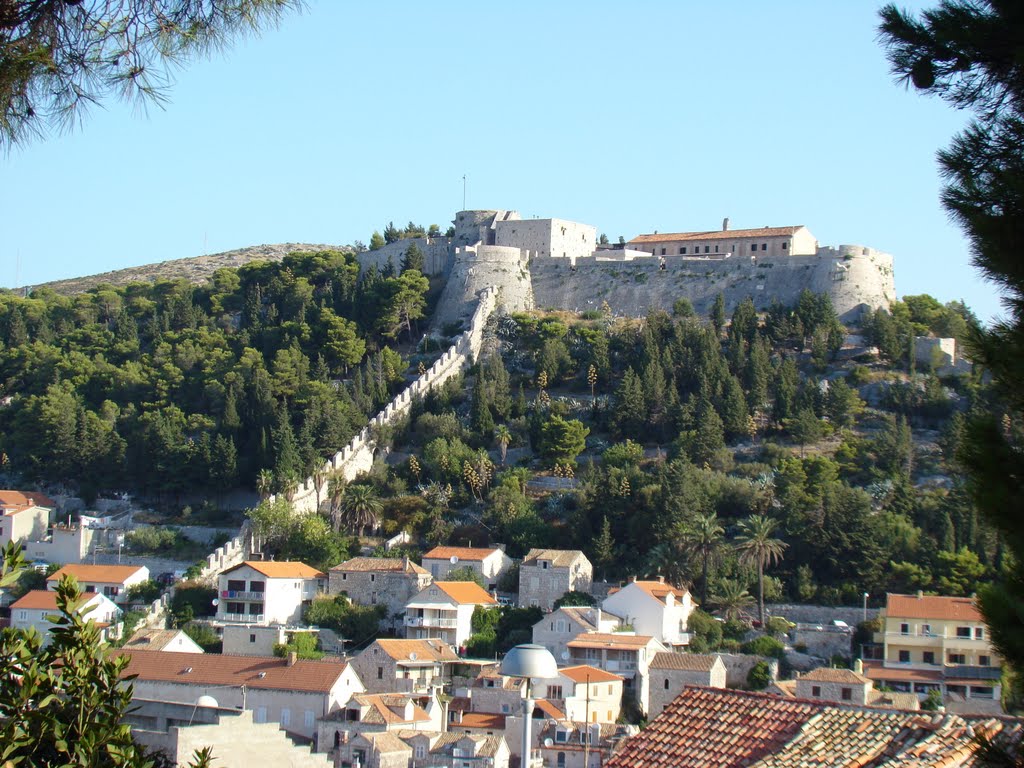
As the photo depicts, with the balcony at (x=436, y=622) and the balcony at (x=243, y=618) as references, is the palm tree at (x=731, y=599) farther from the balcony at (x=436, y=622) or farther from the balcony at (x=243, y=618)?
the balcony at (x=243, y=618)

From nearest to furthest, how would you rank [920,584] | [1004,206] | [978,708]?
[1004,206], [978,708], [920,584]

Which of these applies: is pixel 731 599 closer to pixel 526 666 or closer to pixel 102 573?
pixel 102 573

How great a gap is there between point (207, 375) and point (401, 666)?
29.3 metres

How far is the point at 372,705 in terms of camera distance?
3791 cm

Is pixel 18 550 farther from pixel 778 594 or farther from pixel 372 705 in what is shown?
pixel 778 594

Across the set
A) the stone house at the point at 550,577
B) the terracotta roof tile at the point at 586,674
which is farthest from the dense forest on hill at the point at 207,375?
the terracotta roof tile at the point at 586,674

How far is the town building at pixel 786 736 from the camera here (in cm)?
1212

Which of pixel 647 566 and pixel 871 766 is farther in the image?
pixel 647 566

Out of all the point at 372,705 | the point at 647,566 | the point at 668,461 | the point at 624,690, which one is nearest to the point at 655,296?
the point at 668,461

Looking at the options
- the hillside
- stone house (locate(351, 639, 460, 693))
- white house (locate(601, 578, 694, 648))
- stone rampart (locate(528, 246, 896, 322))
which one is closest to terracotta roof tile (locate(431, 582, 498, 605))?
stone house (locate(351, 639, 460, 693))

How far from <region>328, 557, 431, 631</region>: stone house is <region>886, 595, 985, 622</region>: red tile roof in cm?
1433

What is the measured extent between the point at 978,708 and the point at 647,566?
13954mm

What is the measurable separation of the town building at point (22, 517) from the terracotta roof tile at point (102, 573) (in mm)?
5005

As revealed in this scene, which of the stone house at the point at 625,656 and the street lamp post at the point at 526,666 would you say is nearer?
the street lamp post at the point at 526,666
